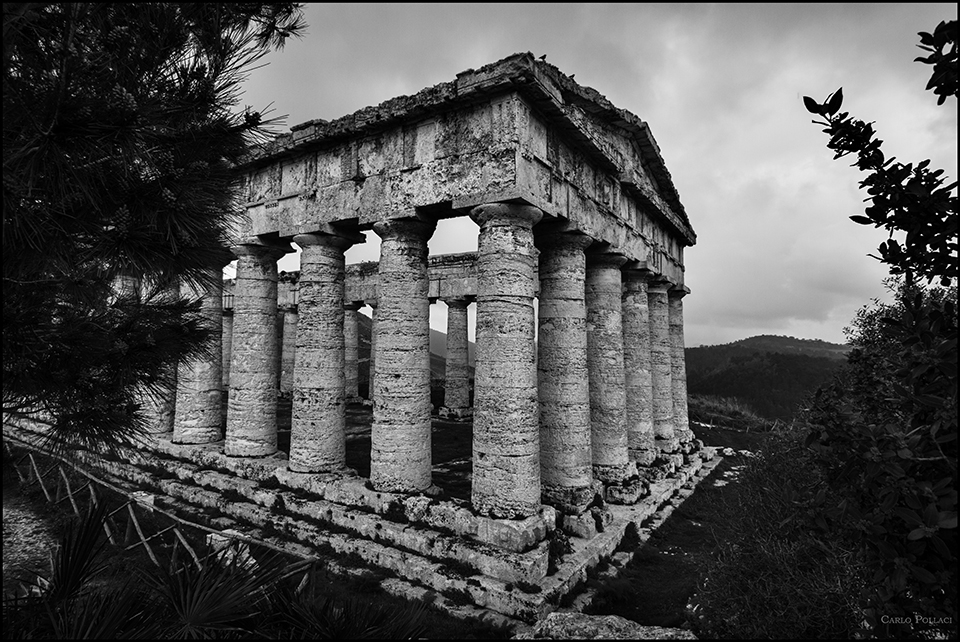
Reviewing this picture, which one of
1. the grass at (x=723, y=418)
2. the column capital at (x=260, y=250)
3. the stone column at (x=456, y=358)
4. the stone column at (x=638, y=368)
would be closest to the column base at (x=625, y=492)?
the stone column at (x=638, y=368)

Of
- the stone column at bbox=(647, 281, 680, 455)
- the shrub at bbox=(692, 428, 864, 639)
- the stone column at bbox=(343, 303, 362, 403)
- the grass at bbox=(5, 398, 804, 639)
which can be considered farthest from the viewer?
the stone column at bbox=(343, 303, 362, 403)

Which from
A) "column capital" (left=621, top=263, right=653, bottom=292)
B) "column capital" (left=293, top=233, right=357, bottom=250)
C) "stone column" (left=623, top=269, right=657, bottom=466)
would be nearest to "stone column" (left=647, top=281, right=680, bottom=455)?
"stone column" (left=623, top=269, right=657, bottom=466)

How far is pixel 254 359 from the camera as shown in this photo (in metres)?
10.8

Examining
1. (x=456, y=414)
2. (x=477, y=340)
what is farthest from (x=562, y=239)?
(x=456, y=414)

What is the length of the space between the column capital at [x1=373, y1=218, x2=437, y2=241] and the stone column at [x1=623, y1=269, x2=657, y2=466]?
616cm

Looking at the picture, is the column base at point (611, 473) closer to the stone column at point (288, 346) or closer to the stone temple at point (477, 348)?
the stone temple at point (477, 348)

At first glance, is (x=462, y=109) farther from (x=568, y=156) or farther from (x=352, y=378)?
(x=352, y=378)

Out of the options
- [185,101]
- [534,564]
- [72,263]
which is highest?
[185,101]

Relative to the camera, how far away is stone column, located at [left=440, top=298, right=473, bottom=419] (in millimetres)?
19766

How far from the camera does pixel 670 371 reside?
14.5m

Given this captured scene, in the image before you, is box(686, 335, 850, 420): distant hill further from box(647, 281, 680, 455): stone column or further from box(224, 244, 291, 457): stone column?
box(224, 244, 291, 457): stone column

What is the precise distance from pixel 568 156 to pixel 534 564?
680 centimetres

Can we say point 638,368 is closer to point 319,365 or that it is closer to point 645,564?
point 645,564

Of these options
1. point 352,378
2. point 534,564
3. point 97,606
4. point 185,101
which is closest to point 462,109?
point 185,101
